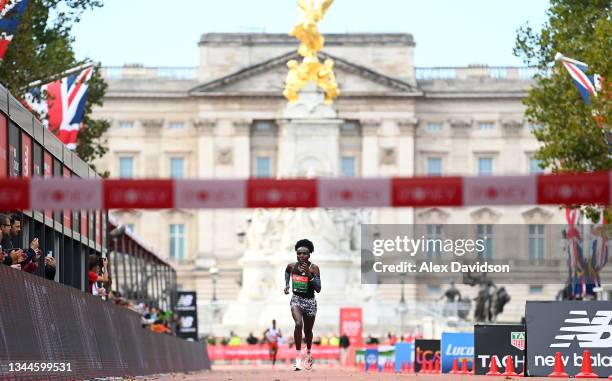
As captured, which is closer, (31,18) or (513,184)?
(513,184)

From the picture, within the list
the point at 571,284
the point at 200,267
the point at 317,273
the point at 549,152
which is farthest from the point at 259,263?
the point at 317,273

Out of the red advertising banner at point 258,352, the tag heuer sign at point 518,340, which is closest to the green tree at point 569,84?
the tag heuer sign at point 518,340

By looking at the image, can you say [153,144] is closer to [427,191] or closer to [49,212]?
[49,212]

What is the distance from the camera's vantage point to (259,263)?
3679 inches

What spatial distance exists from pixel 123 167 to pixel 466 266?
385 ft

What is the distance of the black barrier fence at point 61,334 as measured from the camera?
20.5 m

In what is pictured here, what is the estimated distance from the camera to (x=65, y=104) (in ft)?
175

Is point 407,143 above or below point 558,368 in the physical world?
above

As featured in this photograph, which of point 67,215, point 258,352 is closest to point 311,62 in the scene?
point 258,352

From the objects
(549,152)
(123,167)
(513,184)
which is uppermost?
(123,167)

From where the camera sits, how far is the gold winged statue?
9388 cm

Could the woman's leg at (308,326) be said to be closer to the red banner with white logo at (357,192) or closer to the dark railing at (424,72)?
the red banner with white logo at (357,192)

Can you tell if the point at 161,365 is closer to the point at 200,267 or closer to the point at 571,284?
the point at 571,284

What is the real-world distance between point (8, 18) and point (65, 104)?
12227mm
